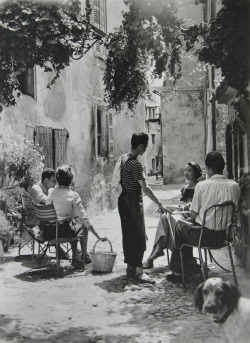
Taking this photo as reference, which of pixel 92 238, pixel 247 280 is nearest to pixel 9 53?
pixel 247 280

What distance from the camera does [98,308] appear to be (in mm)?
4871

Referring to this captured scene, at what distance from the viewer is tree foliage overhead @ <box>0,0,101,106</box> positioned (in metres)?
5.45

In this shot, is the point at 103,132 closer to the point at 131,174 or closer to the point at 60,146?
the point at 60,146

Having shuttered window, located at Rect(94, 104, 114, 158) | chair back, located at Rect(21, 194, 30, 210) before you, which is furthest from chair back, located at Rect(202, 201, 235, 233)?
shuttered window, located at Rect(94, 104, 114, 158)

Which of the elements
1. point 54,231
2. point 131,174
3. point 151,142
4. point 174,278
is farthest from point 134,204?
point 151,142

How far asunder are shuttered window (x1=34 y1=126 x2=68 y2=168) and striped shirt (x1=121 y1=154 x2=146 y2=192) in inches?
176

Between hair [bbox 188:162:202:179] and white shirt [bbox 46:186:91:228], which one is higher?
hair [bbox 188:162:202:179]

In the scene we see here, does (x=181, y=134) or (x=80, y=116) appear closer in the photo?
(x=80, y=116)

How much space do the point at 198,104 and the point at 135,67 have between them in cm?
1949

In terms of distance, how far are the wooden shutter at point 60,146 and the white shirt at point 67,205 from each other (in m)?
4.56

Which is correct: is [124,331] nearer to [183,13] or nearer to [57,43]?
[57,43]

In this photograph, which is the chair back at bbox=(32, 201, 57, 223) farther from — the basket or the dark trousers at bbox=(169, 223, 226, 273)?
the dark trousers at bbox=(169, 223, 226, 273)

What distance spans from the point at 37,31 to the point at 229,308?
3.76m

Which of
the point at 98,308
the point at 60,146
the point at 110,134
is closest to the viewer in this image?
the point at 98,308
